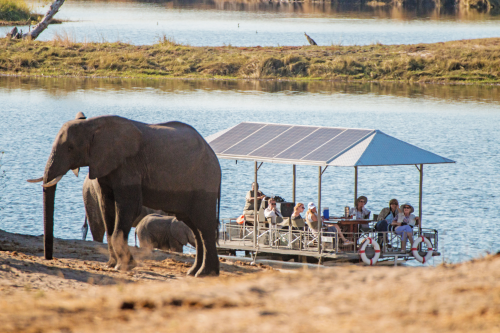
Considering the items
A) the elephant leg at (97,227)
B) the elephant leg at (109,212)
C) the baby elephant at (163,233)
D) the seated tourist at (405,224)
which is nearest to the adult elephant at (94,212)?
the elephant leg at (97,227)

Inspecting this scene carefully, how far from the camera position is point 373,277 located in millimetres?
7977

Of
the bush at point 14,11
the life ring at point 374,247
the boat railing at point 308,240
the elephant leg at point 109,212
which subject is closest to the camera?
the elephant leg at point 109,212

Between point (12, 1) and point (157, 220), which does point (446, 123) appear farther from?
point (12, 1)

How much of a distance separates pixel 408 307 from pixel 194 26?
9721 cm

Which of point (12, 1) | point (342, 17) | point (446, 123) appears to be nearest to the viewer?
point (446, 123)

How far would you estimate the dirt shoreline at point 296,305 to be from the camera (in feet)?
21.8

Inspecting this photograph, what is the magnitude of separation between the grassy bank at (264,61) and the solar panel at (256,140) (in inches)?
1574

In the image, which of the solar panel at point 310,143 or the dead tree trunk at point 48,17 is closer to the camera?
the solar panel at point 310,143

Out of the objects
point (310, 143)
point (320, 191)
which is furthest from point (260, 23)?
point (320, 191)

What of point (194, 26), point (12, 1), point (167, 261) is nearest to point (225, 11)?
point (194, 26)

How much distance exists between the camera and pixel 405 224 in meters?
17.0

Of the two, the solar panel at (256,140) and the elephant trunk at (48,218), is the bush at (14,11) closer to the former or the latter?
the solar panel at (256,140)

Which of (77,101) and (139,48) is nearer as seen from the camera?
(77,101)

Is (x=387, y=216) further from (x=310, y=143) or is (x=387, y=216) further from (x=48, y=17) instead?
(x=48, y=17)
